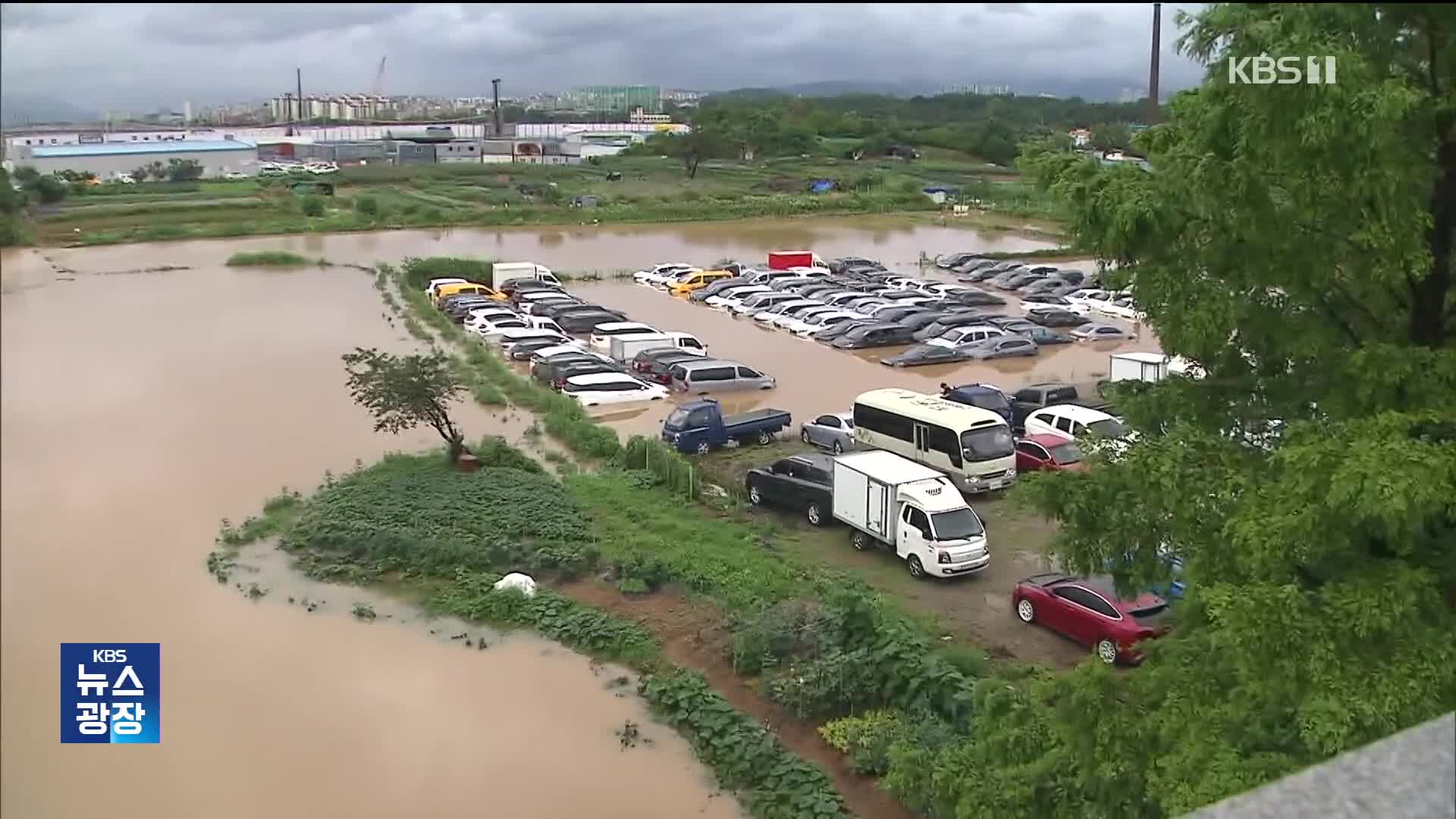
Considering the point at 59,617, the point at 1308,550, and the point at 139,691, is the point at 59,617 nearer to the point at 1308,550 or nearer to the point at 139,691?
the point at 139,691

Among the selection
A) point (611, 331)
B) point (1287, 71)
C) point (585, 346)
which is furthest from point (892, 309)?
point (1287, 71)

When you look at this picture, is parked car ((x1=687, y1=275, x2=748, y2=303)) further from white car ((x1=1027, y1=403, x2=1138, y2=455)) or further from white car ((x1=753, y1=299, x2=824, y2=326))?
white car ((x1=1027, y1=403, x2=1138, y2=455))

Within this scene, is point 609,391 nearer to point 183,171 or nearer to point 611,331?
point 611,331

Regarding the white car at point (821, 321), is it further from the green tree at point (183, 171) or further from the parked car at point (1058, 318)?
the green tree at point (183, 171)

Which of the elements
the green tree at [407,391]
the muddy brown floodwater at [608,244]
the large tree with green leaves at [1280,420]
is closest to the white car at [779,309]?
the muddy brown floodwater at [608,244]

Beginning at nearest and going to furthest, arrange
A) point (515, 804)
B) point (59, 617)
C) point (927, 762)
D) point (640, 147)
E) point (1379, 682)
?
point (1379, 682) < point (927, 762) < point (515, 804) < point (59, 617) < point (640, 147)

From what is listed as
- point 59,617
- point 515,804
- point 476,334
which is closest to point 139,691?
point 59,617

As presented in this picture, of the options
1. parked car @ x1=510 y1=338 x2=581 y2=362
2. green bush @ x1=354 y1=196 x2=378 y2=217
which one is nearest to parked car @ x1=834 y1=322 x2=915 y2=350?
parked car @ x1=510 y1=338 x2=581 y2=362

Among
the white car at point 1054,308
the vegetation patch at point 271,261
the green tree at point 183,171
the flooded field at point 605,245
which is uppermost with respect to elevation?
the green tree at point 183,171
